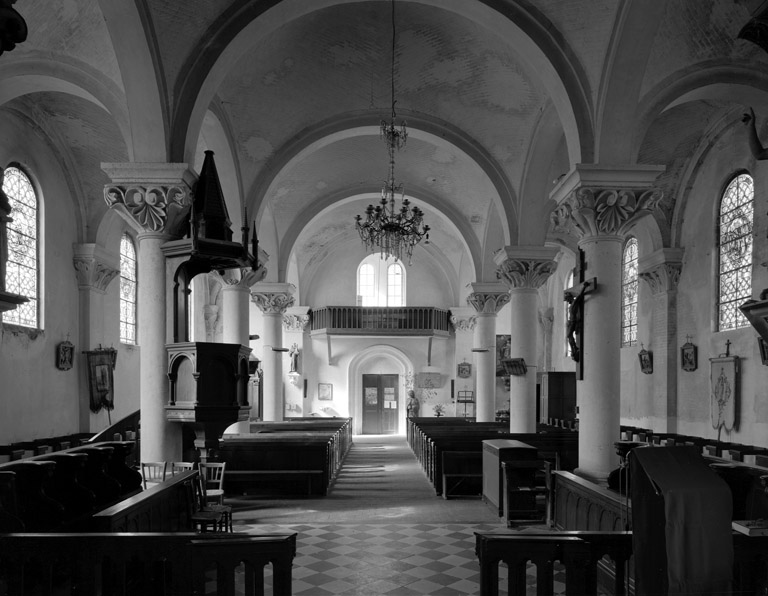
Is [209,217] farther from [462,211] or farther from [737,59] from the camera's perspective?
[462,211]

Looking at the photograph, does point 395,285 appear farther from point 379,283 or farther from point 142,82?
point 142,82

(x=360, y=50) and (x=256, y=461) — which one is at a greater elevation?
(x=360, y=50)

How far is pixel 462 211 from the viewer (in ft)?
61.2

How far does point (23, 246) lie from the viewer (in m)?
13.0

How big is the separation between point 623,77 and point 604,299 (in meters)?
2.78

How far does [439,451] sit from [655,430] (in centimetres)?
649

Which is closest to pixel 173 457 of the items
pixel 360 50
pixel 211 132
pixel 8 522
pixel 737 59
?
pixel 8 522

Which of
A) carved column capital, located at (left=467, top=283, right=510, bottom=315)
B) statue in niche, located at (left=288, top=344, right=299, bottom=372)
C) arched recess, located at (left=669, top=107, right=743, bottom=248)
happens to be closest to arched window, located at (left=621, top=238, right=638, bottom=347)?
arched recess, located at (left=669, top=107, right=743, bottom=248)

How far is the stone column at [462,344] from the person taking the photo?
88.9ft

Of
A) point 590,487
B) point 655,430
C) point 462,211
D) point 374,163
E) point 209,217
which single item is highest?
point 374,163

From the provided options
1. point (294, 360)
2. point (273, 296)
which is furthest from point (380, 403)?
point (273, 296)

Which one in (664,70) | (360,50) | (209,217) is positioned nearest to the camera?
(209,217)

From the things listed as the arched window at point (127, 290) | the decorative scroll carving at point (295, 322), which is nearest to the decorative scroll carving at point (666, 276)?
the arched window at point (127, 290)

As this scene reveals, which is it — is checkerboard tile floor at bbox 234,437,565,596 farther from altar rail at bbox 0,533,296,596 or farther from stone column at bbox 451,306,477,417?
stone column at bbox 451,306,477,417
